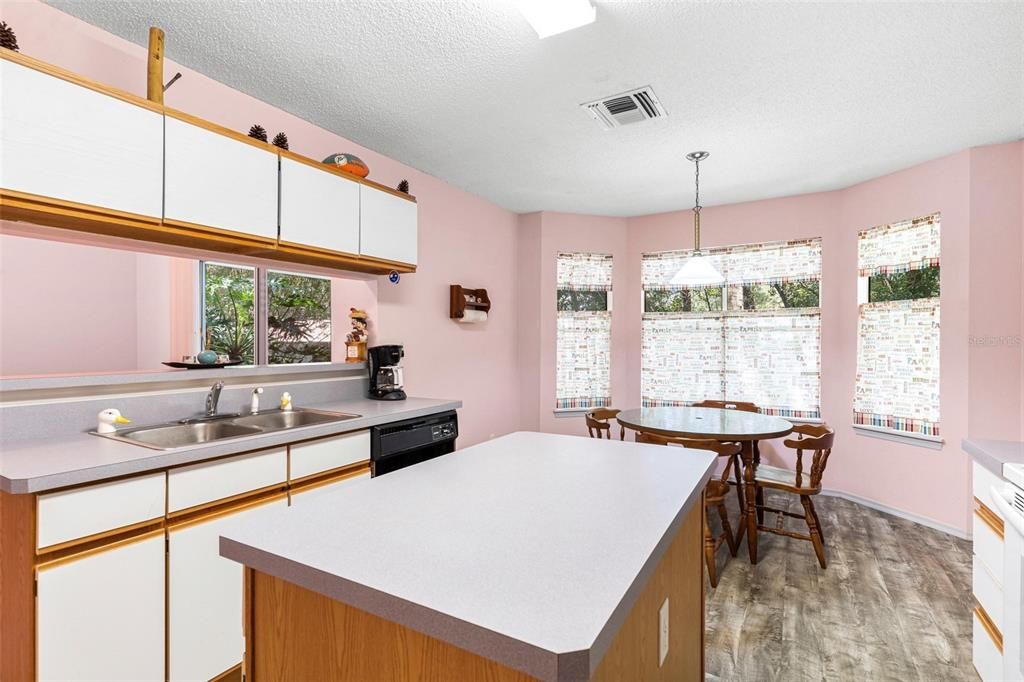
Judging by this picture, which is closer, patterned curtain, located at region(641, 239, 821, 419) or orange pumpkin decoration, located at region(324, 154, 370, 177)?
orange pumpkin decoration, located at region(324, 154, 370, 177)

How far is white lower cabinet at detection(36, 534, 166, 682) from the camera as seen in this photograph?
1.35 metres

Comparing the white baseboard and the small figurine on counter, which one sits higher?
the small figurine on counter

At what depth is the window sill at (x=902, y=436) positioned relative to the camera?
136 inches

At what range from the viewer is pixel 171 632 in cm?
161

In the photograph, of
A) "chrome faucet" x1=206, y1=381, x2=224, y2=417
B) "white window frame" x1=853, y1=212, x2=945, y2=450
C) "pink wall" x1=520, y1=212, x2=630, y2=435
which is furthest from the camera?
"pink wall" x1=520, y1=212, x2=630, y2=435

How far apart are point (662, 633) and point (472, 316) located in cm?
322

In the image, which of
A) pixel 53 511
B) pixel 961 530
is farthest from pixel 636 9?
pixel 961 530

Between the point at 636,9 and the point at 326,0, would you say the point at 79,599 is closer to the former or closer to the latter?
the point at 326,0

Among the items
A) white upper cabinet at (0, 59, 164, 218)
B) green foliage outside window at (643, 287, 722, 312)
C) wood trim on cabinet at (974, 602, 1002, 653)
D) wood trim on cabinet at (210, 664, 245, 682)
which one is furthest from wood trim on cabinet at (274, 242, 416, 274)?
wood trim on cabinet at (974, 602, 1002, 653)

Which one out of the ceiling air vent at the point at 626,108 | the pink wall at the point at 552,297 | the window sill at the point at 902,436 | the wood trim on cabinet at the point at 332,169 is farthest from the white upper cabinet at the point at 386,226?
the window sill at the point at 902,436

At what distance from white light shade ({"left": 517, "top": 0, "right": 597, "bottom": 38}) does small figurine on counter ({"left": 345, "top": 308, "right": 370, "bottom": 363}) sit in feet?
6.61

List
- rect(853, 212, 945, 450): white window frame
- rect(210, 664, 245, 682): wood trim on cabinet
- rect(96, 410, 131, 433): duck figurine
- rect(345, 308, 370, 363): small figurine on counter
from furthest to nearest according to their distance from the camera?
rect(853, 212, 945, 450): white window frame < rect(345, 308, 370, 363): small figurine on counter < rect(96, 410, 131, 433): duck figurine < rect(210, 664, 245, 682): wood trim on cabinet

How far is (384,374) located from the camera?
10.0ft

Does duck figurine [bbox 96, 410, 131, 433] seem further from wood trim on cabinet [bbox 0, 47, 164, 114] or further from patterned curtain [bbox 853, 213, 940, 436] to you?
patterned curtain [bbox 853, 213, 940, 436]
